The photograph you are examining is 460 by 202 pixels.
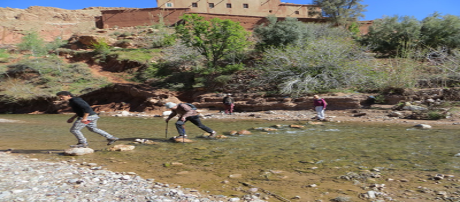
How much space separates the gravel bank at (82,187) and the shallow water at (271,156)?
1.18 feet

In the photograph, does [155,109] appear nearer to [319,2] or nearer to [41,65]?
[41,65]

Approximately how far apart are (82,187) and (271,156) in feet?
12.1

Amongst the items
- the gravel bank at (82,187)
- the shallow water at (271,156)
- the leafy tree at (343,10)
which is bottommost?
the shallow water at (271,156)

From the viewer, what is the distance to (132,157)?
20.2ft

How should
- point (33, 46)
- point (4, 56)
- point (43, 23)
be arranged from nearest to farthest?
point (4, 56), point (33, 46), point (43, 23)

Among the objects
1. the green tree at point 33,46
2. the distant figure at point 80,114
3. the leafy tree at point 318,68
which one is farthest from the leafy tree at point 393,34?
the green tree at point 33,46

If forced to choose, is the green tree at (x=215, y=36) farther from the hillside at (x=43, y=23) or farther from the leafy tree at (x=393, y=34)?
the hillside at (x=43, y=23)

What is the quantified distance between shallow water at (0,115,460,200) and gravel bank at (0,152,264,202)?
359 mm

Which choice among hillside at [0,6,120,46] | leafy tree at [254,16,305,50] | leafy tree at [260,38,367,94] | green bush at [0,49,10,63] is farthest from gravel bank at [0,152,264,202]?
hillside at [0,6,120,46]

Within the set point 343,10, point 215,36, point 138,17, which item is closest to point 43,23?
point 138,17

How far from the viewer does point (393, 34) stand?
982 inches

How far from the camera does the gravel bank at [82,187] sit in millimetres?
3494

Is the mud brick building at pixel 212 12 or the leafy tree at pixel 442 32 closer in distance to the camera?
the leafy tree at pixel 442 32

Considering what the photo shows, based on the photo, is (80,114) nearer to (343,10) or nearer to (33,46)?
(33,46)
